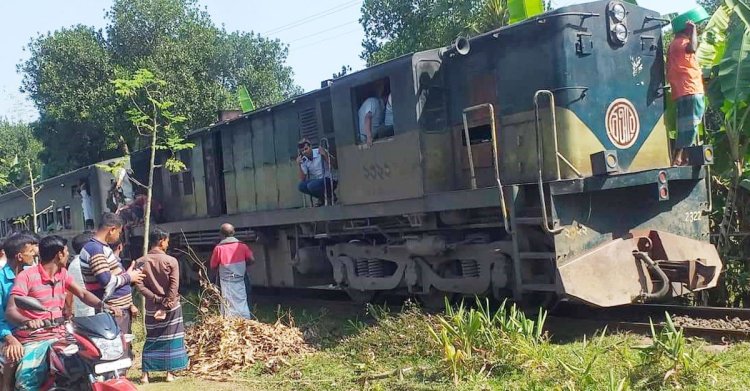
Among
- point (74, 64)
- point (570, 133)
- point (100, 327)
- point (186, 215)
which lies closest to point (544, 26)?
point (570, 133)

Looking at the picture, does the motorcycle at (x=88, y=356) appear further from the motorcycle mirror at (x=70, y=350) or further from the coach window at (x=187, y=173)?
the coach window at (x=187, y=173)

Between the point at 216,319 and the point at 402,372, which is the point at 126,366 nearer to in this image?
the point at 402,372

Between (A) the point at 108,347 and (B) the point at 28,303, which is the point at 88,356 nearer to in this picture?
(A) the point at 108,347

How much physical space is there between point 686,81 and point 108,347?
20.7 ft

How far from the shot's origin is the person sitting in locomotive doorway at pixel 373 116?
8703 millimetres

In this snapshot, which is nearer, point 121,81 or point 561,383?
point 561,383

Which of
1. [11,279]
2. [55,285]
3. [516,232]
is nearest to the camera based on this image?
[55,285]

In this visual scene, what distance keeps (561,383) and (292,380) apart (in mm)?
2591

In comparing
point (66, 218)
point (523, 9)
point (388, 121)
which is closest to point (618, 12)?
point (388, 121)

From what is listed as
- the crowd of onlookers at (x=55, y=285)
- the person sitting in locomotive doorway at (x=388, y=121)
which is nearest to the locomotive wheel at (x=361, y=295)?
the person sitting in locomotive doorway at (x=388, y=121)

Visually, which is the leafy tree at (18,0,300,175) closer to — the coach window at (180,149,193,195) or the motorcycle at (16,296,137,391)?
the coach window at (180,149,193,195)

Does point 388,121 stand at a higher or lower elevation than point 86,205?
higher

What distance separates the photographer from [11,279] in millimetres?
5867

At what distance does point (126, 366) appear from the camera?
5.14 m
